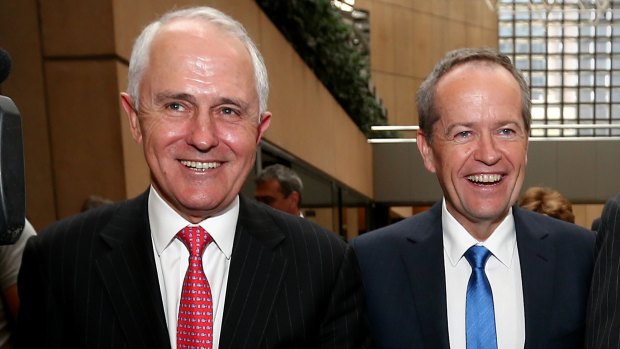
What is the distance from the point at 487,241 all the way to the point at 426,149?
12.8 inches

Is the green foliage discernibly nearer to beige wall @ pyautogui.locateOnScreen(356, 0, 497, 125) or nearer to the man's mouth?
the man's mouth

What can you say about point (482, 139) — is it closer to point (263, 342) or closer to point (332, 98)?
point (263, 342)

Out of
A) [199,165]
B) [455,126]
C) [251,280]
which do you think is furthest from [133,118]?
[455,126]

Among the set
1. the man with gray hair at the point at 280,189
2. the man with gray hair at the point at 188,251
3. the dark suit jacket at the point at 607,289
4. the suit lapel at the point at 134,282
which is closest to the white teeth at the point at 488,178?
the dark suit jacket at the point at 607,289

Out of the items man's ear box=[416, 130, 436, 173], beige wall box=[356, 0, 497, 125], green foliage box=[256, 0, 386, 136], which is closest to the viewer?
man's ear box=[416, 130, 436, 173]

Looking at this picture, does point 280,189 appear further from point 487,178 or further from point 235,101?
point 235,101

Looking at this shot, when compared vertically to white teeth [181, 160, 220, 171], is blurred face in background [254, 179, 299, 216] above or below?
below

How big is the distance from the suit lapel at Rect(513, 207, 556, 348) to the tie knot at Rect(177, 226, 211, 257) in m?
0.89

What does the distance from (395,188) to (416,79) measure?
18.3ft

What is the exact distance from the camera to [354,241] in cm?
204

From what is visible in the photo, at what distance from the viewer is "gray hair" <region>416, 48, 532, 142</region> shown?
6.21ft

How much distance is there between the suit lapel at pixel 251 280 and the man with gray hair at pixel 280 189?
2.69m

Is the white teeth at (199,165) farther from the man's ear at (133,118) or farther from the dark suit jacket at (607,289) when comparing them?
the dark suit jacket at (607,289)

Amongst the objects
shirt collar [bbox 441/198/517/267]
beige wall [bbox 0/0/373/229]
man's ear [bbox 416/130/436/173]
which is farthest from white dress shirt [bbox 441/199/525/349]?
beige wall [bbox 0/0/373/229]
